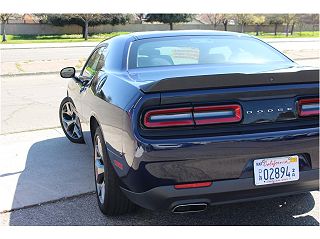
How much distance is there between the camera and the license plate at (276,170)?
2.75 metres

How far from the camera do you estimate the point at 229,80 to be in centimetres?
277

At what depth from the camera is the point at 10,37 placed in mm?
40750

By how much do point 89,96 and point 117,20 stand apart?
42940 mm

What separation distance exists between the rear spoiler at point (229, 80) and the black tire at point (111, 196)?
0.73 meters

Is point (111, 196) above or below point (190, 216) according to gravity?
above

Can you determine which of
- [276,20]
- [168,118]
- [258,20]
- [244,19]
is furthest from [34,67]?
[276,20]

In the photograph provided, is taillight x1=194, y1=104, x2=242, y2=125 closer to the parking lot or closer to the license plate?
the license plate

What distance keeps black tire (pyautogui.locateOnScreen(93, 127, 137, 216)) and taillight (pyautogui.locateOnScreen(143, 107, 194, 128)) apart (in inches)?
24.9

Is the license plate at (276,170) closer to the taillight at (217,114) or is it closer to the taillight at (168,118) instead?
the taillight at (217,114)

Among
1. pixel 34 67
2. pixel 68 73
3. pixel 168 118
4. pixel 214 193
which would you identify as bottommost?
pixel 34 67

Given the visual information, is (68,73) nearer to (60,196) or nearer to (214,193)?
(60,196)

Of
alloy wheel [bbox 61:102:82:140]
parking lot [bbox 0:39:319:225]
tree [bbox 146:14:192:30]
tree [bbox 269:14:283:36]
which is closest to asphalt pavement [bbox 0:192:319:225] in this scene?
parking lot [bbox 0:39:319:225]

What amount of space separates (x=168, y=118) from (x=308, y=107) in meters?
1.00
